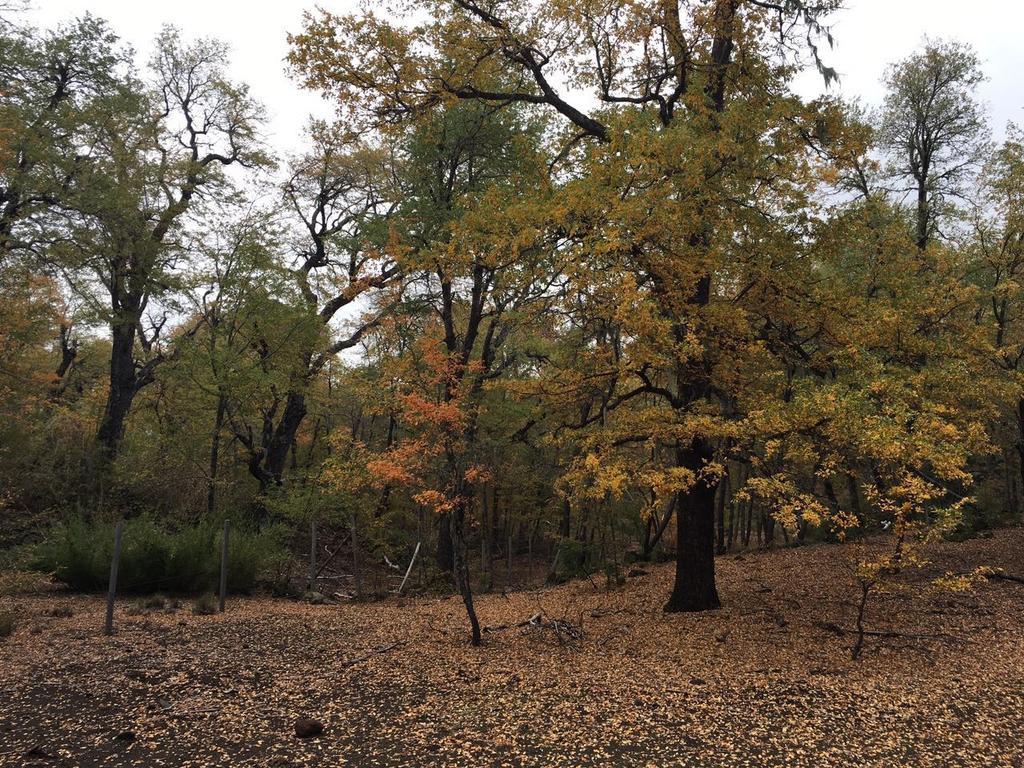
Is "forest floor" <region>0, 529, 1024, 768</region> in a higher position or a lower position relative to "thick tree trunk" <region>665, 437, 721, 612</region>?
lower

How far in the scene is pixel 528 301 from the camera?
834 centimetres

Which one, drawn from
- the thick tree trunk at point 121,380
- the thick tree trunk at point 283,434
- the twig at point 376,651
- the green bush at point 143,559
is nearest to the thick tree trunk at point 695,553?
the twig at point 376,651

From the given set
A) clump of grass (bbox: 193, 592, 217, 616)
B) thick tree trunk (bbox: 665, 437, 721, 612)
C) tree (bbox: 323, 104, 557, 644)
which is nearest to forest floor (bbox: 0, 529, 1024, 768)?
clump of grass (bbox: 193, 592, 217, 616)

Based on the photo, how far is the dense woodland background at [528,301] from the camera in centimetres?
638

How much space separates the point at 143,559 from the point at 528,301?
784 cm

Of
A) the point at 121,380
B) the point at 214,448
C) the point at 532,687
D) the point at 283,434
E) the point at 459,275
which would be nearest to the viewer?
the point at 532,687

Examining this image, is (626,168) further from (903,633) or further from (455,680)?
(903,633)

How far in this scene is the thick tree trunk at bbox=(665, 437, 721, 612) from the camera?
8117 mm

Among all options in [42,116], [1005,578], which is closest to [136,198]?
[42,116]

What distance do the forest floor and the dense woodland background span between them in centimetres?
102

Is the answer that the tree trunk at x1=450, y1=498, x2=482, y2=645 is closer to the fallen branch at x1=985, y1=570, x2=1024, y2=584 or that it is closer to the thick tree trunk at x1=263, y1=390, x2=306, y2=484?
the fallen branch at x1=985, y1=570, x2=1024, y2=584

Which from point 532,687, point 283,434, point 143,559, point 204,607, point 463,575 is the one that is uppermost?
point 283,434

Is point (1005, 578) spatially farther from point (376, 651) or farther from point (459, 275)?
point (459, 275)

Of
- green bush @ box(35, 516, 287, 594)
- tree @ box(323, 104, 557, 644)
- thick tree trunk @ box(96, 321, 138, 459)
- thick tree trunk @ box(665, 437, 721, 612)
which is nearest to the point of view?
tree @ box(323, 104, 557, 644)
